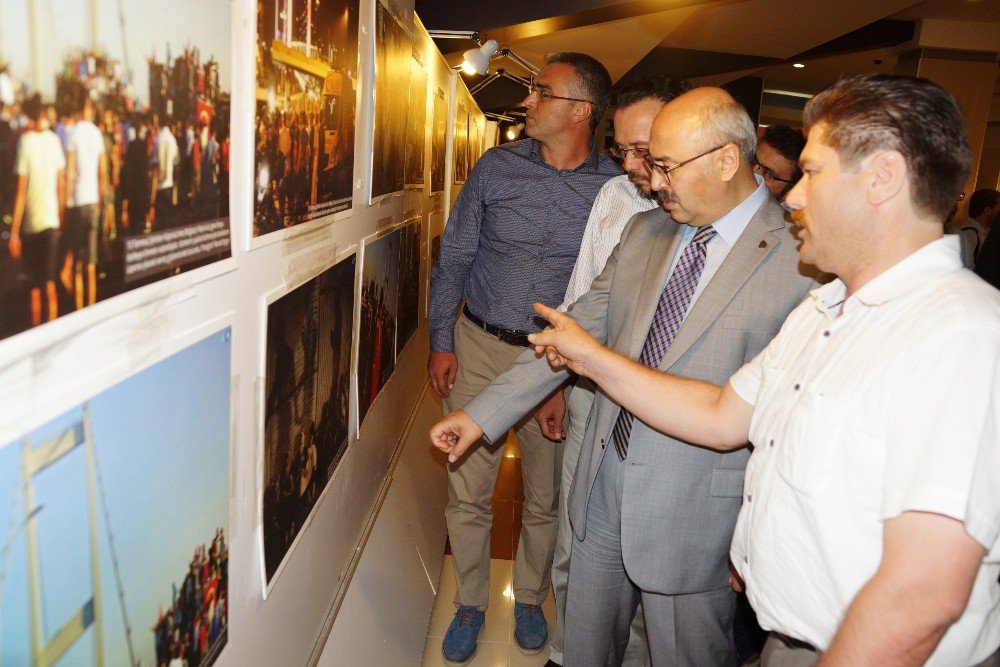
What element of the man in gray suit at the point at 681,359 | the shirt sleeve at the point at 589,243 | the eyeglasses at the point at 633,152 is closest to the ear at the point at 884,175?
the man in gray suit at the point at 681,359

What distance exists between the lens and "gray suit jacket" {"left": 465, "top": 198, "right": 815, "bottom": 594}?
205 cm

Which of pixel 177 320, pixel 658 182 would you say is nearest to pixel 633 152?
pixel 658 182

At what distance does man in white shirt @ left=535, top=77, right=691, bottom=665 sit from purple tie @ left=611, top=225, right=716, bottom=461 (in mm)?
465

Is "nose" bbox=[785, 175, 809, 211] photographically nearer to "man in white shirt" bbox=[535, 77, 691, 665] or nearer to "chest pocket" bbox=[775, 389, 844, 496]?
"chest pocket" bbox=[775, 389, 844, 496]

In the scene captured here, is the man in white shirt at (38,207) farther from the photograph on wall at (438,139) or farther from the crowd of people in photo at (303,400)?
the photograph on wall at (438,139)

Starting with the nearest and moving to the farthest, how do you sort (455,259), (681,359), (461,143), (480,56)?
1. (681,359)
2. (455,259)
3. (480,56)
4. (461,143)

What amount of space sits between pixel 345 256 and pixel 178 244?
106 cm

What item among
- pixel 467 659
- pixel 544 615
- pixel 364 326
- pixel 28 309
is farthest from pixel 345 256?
pixel 544 615

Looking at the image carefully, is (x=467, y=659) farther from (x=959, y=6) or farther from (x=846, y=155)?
(x=959, y=6)

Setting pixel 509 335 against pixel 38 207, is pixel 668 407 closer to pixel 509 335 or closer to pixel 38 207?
pixel 509 335

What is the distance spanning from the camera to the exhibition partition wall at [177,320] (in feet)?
2.23

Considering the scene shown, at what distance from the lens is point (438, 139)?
4.30 m

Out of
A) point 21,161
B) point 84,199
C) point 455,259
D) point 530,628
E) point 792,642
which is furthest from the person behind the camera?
point 455,259

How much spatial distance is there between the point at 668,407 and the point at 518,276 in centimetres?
145
